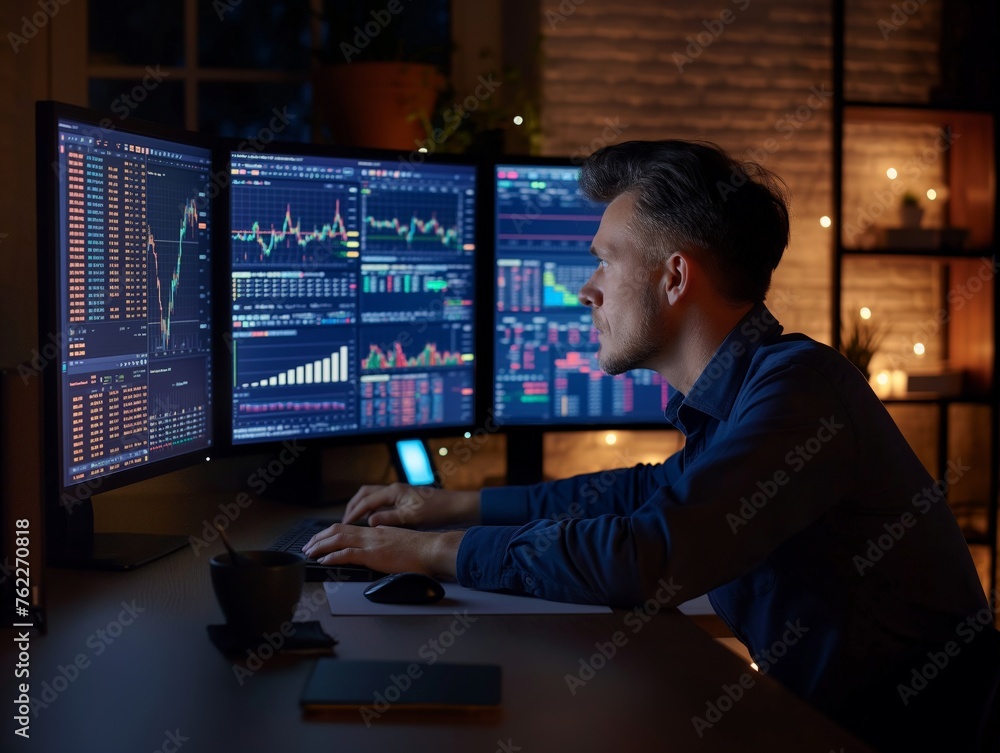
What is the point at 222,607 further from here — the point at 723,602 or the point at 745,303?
the point at 745,303

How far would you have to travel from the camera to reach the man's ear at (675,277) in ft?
5.31

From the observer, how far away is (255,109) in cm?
285

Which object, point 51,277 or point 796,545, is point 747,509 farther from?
point 51,277

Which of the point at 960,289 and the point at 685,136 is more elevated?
the point at 685,136

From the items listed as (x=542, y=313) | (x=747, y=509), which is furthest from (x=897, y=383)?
(x=747, y=509)

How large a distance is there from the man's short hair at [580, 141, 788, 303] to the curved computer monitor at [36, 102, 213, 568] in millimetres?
793

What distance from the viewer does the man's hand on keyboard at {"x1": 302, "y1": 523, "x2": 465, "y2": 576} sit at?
149 cm

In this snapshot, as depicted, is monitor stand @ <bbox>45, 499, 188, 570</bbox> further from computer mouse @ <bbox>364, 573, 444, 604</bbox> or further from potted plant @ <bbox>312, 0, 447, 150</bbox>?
potted plant @ <bbox>312, 0, 447, 150</bbox>

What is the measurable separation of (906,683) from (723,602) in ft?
0.90

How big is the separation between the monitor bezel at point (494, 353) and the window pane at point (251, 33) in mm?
890

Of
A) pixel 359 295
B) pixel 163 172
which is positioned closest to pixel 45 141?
pixel 163 172

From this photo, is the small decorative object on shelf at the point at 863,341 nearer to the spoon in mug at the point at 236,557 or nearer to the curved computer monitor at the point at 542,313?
the curved computer monitor at the point at 542,313

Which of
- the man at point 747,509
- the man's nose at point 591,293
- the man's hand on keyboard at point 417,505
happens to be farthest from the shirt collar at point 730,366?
the man's hand on keyboard at point 417,505

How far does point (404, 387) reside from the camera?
2.25 metres
